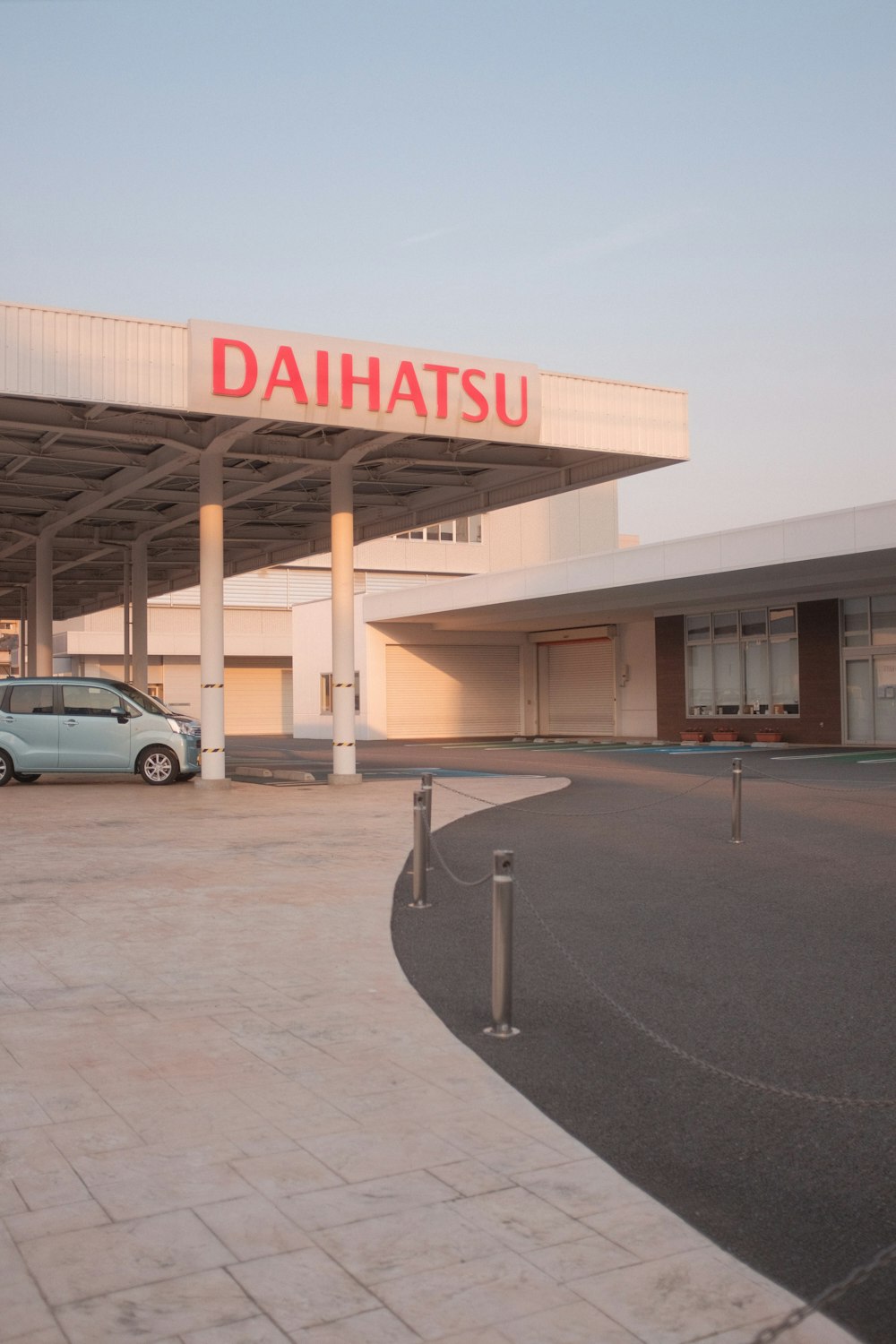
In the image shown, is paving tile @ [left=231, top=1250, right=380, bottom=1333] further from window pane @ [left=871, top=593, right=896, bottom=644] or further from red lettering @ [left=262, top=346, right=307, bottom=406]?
window pane @ [left=871, top=593, right=896, bottom=644]

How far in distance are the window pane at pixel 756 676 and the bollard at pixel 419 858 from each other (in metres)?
25.4

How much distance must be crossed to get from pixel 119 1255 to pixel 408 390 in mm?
14929

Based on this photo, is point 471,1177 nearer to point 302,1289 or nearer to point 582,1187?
point 582,1187

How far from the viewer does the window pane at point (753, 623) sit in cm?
3347

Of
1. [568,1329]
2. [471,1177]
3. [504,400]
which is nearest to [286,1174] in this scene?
[471,1177]

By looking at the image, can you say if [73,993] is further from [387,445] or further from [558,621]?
[558,621]

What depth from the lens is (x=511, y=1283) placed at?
137 inches

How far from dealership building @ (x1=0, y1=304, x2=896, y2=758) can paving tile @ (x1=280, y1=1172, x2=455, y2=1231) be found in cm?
1315

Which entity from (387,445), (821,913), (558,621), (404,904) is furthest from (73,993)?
(558,621)

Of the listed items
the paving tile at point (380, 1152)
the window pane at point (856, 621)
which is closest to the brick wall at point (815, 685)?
the window pane at point (856, 621)

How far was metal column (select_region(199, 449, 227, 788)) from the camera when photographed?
1948 centimetres

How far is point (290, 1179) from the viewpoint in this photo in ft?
13.8

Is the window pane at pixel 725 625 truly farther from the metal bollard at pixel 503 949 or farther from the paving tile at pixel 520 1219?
the paving tile at pixel 520 1219

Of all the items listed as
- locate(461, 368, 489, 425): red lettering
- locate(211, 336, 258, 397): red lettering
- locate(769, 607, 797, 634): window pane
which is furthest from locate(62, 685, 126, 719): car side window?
locate(769, 607, 797, 634): window pane
